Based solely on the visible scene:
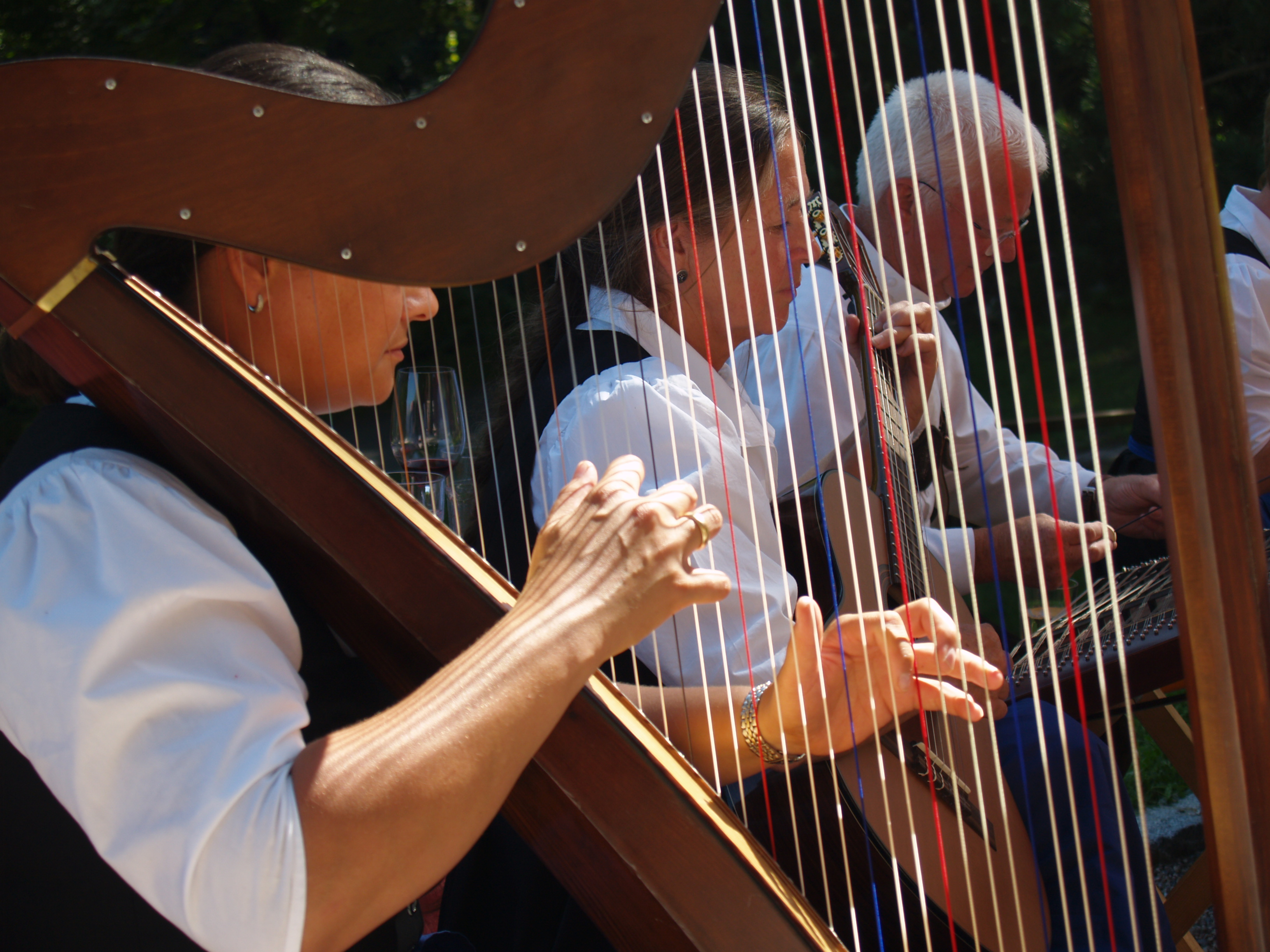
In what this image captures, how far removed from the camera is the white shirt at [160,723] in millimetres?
773

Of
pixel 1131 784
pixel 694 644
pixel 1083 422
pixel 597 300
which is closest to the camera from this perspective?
pixel 694 644

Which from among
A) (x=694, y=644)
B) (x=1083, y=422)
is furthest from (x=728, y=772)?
(x=1083, y=422)

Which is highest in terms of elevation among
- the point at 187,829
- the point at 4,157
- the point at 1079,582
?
the point at 4,157

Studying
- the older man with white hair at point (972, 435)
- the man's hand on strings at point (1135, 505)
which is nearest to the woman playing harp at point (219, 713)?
the older man with white hair at point (972, 435)

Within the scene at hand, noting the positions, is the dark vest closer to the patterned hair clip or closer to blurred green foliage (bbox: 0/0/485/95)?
the patterned hair clip

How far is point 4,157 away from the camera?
102 cm

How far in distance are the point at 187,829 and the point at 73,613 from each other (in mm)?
171

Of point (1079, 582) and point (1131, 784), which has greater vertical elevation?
point (1079, 582)

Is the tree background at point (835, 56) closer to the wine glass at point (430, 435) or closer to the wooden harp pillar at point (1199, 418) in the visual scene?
the wine glass at point (430, 435)

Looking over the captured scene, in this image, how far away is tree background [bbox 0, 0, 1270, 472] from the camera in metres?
3.29

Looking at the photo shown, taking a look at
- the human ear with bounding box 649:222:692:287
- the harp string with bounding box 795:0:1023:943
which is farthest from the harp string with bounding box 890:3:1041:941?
the human ear with bounding box 649:222:692:287

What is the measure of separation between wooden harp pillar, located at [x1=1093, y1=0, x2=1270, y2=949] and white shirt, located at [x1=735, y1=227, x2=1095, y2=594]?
1.06 meters

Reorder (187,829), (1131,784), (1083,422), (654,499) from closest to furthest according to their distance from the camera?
(187,829)
(654,499)
(1131,784)
(1083,422)

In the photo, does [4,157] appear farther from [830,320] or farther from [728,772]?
[830,320]
